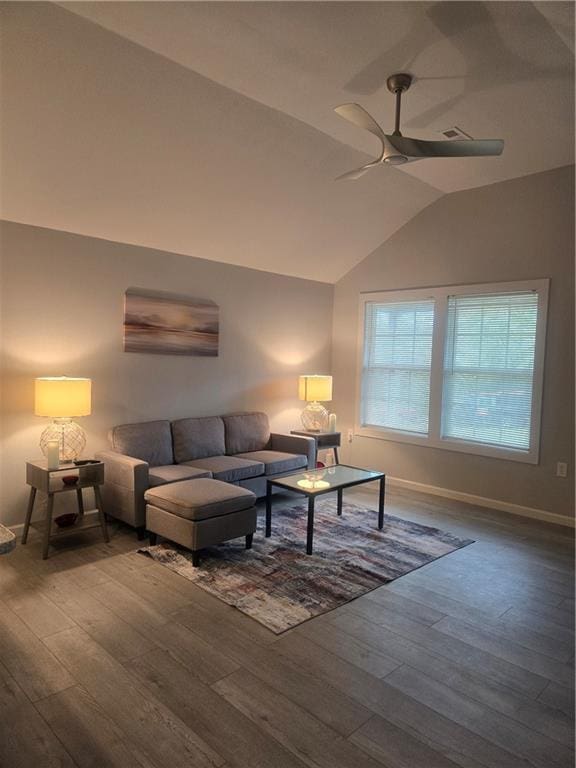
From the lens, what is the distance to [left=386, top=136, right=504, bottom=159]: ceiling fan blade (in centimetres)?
277

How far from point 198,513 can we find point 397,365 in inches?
127

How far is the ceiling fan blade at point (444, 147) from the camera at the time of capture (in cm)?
277

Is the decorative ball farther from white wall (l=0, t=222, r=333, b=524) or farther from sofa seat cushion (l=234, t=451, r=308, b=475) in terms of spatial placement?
sofa seat cushion (l=234, t=451, r=308, b=475)

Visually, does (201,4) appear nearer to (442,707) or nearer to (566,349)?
(442,707)

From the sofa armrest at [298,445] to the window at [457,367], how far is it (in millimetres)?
1017

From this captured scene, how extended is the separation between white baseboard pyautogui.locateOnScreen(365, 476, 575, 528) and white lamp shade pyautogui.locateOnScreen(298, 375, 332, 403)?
1238mm

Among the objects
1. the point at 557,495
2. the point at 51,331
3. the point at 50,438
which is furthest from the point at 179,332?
the point at 557,495

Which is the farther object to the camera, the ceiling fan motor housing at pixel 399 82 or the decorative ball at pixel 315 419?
the decorative ball at pixel 315 419

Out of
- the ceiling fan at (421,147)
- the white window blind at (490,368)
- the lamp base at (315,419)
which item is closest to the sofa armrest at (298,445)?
the lamp base at (315,419)

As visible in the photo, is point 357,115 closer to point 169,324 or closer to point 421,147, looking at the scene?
point 421,147

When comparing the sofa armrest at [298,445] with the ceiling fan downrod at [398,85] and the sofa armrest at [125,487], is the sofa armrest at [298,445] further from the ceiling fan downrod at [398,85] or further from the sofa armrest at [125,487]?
the ceiling fan downrod at [398,85]

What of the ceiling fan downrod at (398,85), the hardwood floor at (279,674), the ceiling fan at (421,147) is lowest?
the hardwood floor at (279,674)

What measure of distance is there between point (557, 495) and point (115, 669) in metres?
3.85

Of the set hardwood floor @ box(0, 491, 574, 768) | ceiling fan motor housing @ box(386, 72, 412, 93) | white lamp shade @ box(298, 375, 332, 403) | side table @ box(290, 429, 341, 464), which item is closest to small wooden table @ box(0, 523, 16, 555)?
hardwood floor @ box(0, 491, 574, 768)
